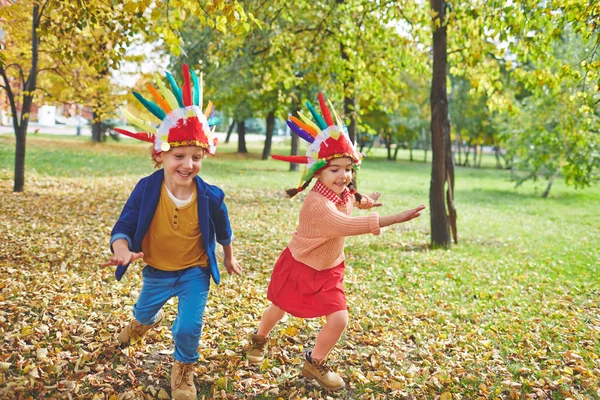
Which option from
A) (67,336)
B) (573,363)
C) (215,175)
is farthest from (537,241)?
(215,175)

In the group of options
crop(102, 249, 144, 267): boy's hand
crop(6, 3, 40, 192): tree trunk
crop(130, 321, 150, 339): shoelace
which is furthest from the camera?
crop(6, 3, 40, 192): tree trunk

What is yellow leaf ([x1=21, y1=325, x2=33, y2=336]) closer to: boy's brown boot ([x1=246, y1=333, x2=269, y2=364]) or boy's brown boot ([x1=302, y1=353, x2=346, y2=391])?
boy's brown boot ([x1=246, y1=333, x2=269, y2=364])

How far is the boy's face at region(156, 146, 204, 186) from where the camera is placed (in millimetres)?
3492

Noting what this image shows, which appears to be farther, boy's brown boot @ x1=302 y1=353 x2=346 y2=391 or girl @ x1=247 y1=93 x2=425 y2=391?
boy's brown boot @ x1=302 y1=353 x2=346 y2=391

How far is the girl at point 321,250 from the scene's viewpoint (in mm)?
3771

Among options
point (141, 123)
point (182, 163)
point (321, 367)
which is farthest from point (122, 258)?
point (321, 367)

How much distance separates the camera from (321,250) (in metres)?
3.86

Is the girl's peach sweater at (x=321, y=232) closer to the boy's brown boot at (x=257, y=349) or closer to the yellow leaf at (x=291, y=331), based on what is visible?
the boy's brown boot at (x=257, y=349)

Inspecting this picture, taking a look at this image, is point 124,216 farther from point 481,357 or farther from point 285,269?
point 481,357

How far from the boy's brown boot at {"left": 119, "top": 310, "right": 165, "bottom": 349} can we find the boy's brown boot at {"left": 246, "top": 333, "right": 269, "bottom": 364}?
83 cm

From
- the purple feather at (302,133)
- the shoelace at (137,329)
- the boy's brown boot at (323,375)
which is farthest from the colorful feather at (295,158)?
the shoelace at (137,329)

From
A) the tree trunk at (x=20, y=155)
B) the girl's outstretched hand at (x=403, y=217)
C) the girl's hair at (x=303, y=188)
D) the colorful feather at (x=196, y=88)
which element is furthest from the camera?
the tree trunk at (x=20, y=155)

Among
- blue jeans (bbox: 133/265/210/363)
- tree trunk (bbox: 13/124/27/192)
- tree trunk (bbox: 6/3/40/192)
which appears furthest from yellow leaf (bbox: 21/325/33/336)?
tree trunk (bbox: 13/124/27/192)

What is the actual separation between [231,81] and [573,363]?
1872 centimetres
